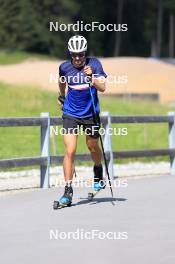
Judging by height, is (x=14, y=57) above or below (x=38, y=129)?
above

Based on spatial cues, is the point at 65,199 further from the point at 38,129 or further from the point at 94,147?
the point at 38,129

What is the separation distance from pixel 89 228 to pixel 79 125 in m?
2.18

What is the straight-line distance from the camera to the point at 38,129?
28.7 m

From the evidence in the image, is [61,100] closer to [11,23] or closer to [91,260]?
[91,260]

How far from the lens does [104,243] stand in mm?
8234

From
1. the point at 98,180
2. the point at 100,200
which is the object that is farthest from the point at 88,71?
the point at 100,200

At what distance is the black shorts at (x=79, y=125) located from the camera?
10961 mm

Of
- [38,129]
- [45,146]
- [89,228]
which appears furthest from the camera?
[38,129]

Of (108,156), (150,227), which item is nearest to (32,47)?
(108,156)

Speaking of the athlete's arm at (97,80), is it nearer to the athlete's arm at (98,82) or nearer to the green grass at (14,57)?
the athlete's arm at (98,82)

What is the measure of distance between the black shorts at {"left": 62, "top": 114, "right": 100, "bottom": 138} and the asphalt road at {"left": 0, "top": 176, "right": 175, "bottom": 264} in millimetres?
919

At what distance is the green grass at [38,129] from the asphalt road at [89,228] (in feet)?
18.8

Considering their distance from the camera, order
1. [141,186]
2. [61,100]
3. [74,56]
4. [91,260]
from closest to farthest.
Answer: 1. [91,260]
2. [74,56]
3. [61,100]
4. [141,186]

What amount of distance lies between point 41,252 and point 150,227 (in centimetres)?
188
